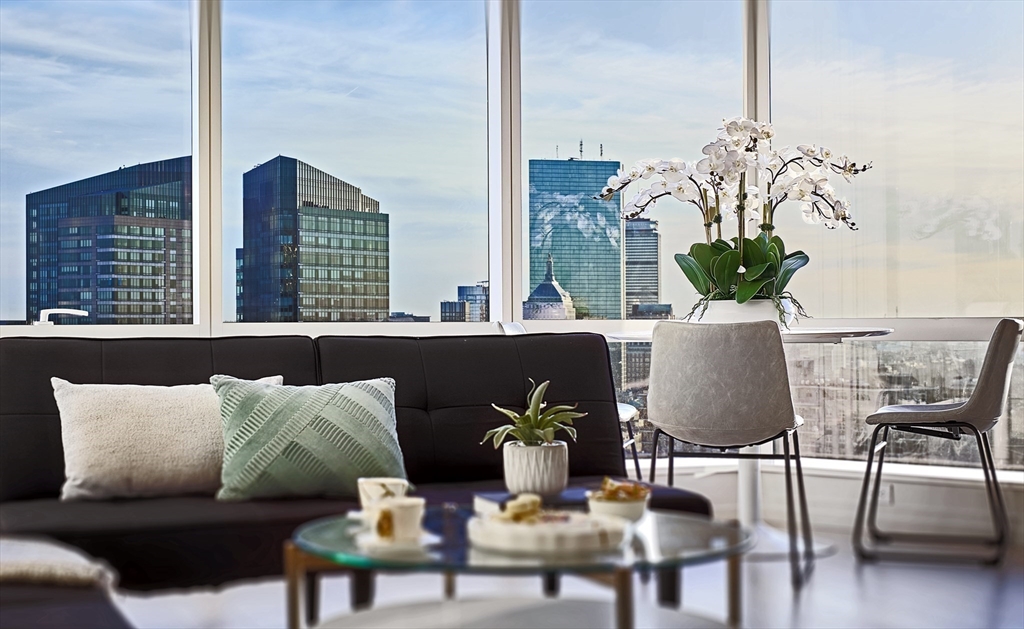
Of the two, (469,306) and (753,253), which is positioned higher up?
(753,253)

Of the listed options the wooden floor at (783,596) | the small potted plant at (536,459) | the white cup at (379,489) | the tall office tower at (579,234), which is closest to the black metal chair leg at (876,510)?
the wooden floor at (783,596)

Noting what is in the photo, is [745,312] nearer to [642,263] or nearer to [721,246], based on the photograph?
[721,246]

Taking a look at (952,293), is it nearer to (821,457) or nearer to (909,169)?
(909,169)

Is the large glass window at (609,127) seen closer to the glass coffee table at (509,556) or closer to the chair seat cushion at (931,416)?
the chair seat cushion at (931,416)

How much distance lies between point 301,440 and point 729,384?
135 cm

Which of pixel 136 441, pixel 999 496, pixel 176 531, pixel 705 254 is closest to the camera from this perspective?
pixel 176 531

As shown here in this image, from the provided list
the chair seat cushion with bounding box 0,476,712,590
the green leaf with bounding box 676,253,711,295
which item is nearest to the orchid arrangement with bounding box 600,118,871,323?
the green leaf with bounding box 676,253,711,295

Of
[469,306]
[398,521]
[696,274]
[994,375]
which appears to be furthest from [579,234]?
[398,521]

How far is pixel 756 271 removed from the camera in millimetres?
3291

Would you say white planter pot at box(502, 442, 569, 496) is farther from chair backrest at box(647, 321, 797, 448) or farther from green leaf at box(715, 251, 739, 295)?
green leaf at box(715, 251, 739, 295)

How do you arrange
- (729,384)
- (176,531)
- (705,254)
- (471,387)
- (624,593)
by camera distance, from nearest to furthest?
(624,593) → (176,531) → (471,387) → (729,384) → (705,254)

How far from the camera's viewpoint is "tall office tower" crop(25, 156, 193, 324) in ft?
11.8

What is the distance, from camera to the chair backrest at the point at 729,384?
305 cm

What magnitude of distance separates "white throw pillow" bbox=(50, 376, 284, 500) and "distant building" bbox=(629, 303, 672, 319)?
86.9 inches
